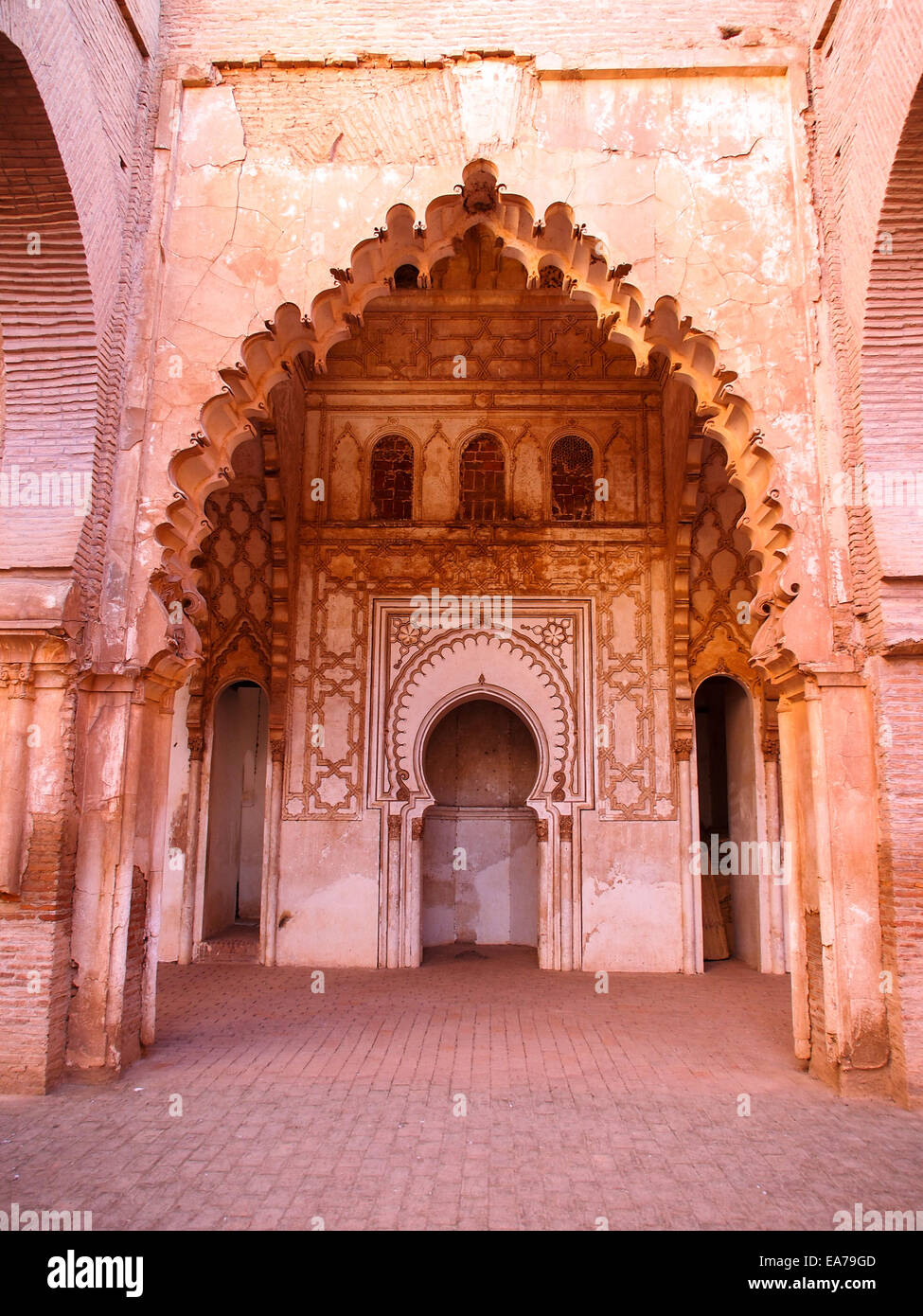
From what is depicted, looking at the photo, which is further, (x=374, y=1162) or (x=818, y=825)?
(x=818, y=825)

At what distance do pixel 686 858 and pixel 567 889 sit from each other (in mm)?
1293

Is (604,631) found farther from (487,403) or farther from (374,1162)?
(374,1162)

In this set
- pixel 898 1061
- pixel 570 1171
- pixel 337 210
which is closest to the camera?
pixel 570 1171

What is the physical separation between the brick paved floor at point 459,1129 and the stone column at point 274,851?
203 centimetres

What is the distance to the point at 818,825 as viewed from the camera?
5.66 metres

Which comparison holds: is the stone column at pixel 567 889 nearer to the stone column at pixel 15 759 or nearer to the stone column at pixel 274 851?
the stone column at pixel 274 851

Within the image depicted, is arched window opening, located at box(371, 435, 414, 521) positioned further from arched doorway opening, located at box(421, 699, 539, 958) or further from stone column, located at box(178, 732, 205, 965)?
stone column, located at box(178, 732, 205, 965)

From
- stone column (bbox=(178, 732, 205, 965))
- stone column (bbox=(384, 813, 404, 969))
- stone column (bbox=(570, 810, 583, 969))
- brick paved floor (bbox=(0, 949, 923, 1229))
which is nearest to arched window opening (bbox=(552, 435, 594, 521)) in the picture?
stone column (bbox=(570, 810, 583, 969))

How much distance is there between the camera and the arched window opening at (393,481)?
1041cm

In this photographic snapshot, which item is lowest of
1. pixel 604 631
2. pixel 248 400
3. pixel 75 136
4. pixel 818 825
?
pixel 818 825

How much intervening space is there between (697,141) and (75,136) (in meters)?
4.10

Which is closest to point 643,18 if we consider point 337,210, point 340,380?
point 337,210

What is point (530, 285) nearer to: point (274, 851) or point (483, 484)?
point (483, 484)

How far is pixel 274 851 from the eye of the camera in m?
9.84
